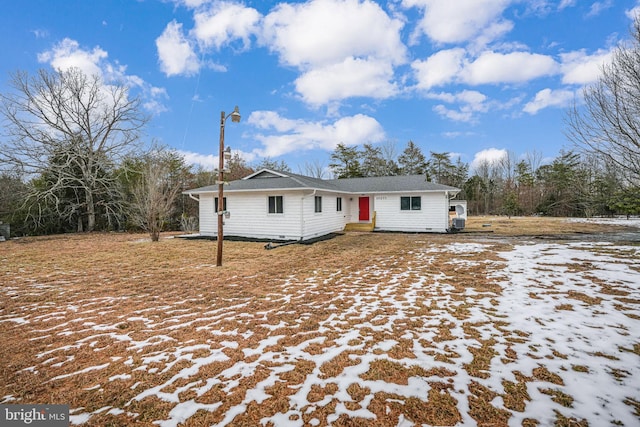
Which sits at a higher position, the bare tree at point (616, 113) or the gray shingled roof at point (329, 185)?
the bare tree at point (616, 113)

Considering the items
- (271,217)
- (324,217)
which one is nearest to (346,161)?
(324,217)

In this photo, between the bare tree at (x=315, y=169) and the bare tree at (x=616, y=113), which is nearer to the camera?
the bare tree at (x=616, y=113)

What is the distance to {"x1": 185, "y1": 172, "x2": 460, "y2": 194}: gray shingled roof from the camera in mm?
12572

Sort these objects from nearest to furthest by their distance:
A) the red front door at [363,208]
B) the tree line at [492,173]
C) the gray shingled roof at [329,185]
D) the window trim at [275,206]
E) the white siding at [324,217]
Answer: the white siding at [324,217], the window trim at [275,206], the gray shingled roof at [329,185], the red front door at [363,208], the tree line at [492,173]

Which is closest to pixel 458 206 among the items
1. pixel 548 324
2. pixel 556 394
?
pixel 548 324

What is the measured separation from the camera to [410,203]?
49.0 feet

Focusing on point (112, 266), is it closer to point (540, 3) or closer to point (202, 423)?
point (202, 423)

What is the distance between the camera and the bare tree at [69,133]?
15320mm

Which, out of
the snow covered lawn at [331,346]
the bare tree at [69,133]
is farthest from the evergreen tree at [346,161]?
the snow covered lawn at [331,346]

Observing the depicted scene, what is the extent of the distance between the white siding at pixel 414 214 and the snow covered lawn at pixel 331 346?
7978 millimetres

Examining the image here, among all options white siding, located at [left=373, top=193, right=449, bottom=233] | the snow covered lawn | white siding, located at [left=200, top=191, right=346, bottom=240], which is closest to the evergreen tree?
white siding, located at [left=373, top=193, right=449, bottom=233]

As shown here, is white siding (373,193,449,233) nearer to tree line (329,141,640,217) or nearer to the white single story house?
the white single story house

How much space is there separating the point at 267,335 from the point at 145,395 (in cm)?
138

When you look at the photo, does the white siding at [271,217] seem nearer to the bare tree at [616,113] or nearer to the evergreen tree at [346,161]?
the bare tree at [616,113]
